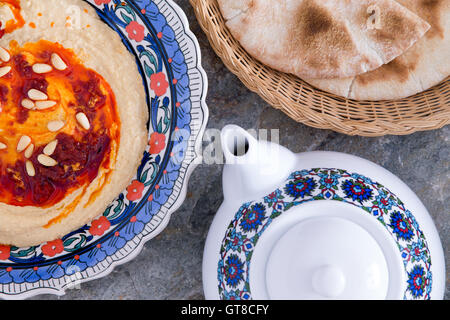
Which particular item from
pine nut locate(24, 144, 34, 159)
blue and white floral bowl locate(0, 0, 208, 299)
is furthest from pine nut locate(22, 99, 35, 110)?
blue and white floral bowl locate(0, 0, 208, 299)

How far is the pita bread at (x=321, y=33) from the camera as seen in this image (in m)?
1.43

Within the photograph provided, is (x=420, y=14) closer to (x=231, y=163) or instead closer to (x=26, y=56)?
(x=231, y=163)

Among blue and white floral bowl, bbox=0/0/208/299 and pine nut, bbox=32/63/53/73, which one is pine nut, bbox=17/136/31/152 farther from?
blue and white floral bowl, bbox=0/0/208/299

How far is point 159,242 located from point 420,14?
1.23 metres

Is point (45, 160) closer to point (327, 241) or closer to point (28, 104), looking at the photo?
point (28, 104)

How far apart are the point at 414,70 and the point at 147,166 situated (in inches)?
37.0

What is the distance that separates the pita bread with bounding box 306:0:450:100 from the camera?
1443 mm

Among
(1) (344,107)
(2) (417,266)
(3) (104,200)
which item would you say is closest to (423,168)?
(1) (344,107)

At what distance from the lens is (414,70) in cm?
145

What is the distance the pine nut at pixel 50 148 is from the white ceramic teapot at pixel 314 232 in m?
0.54

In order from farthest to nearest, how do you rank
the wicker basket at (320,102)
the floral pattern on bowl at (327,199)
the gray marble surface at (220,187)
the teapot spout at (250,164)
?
1. the gray marble surface at (220,187)
2. the wicker basket at (320,102)
3. the floral pattern on bowl at (327,199)
4. the teapot spout at (250,164)

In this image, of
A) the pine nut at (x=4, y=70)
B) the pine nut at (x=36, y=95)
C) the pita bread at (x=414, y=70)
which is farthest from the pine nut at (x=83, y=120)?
the pita bread at (x=414, y=70)

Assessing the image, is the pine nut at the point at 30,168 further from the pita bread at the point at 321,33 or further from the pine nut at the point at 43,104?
the pita bread at the point at 321,33

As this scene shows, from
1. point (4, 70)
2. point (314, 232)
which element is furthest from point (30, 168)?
point (314, 232)
